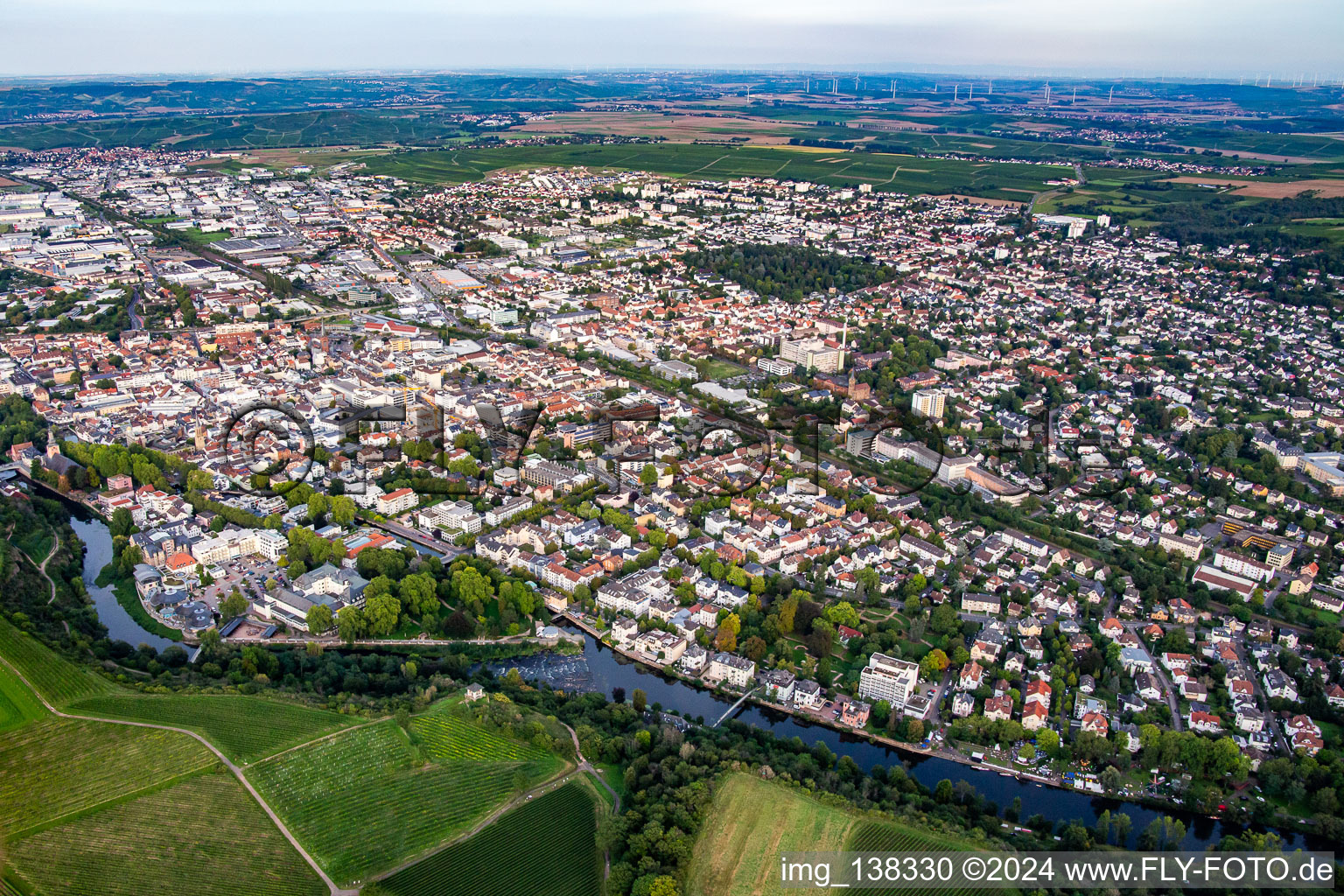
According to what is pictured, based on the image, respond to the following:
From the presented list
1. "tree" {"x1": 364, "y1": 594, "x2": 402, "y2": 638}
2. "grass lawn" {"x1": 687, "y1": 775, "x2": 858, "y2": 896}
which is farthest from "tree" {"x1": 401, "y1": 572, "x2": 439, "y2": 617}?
"grass lawn" {"x1": 687, "y1": 775, "x2": 858, "y2": 896}

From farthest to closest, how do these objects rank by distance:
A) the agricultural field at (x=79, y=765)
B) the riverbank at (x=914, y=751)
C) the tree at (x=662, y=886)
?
the riverbank at (x=914, y=751), the agricultural field at (x=79, y=765), the tree at (x=662, y=886)

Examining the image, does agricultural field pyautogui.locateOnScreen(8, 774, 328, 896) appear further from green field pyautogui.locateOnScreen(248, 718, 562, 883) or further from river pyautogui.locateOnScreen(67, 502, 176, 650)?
river pyautogui.locateOnScreen(67, 502, 176, 650)

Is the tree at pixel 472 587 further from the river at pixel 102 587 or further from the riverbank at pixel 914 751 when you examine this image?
the river at pixel 102 587

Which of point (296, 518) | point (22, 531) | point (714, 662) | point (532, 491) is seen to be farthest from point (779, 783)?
point (22, 531)

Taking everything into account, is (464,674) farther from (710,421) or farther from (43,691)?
(710,421)

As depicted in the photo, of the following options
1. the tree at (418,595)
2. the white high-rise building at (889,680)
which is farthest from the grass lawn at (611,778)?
the tree at (418,595)
